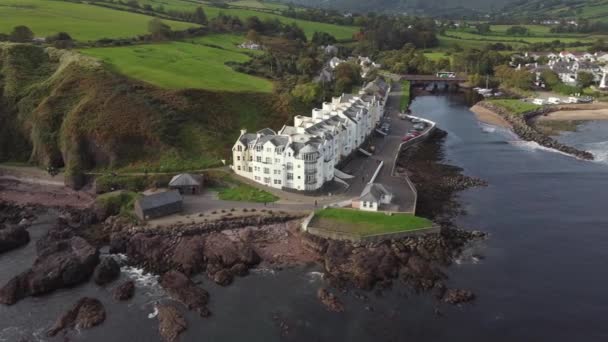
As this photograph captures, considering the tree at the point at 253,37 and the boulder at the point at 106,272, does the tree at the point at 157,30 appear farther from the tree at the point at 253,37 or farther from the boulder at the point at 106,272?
the boulder at the point at 106,272

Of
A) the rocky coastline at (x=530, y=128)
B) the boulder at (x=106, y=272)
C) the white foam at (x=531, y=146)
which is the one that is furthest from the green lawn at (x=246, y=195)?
the rocky coastline at (x=530, y=128)

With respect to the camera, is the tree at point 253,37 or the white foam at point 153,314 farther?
the tree at point 253,37

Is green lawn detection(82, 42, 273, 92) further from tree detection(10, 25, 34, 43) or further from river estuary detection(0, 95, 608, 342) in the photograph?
river estuary detection(0, 95, 608, 342)

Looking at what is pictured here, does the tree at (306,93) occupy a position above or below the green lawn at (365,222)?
above

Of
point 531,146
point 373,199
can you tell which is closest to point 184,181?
point 373,199

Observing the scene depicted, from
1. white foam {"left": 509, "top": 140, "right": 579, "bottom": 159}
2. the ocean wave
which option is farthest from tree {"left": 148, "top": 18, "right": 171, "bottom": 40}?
the ocean wave

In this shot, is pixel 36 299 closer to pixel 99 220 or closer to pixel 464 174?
pixel 99 220
